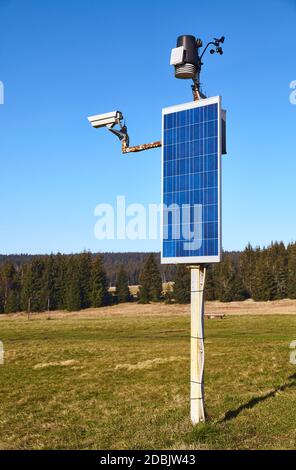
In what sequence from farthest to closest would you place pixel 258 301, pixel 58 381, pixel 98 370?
pixel 258 301, pixel 98 370, pixel 58 381

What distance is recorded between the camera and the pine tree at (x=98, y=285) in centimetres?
10825

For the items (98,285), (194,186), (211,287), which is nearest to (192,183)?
(194,186)

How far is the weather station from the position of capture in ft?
36.9

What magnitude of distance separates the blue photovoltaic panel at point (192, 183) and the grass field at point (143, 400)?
3922 mm

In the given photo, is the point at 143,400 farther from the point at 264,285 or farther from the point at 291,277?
the point at 291,277

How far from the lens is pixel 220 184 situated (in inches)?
439

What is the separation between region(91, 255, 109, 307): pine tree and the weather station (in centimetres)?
9767

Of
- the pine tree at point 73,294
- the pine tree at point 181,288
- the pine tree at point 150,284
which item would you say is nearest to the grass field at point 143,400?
the pine tree at point 181,288

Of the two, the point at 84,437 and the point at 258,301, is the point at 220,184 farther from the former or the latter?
the point at 258,301

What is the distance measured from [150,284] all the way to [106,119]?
96.1 meters

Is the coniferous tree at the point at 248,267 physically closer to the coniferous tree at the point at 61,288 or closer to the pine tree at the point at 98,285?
the pine tree at the point at 98,285
